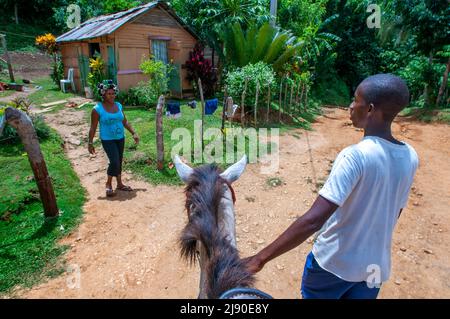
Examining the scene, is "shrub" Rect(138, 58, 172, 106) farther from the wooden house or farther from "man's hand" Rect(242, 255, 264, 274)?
"man's hand" Rect(242, 255, 264, 274)

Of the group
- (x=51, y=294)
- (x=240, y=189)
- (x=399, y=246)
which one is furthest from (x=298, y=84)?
(x=51, y=294)

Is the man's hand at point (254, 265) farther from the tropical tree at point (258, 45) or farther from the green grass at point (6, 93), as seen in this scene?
the green grass at point (6, 93)

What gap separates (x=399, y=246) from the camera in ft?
12.3

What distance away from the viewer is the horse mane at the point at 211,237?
1145 millimetres

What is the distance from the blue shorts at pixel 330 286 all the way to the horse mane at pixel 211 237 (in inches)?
21.4

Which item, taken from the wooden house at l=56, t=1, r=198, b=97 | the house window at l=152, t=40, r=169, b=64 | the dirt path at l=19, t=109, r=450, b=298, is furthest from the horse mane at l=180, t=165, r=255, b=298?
the house window at l=152, t=40, r=169, b=64

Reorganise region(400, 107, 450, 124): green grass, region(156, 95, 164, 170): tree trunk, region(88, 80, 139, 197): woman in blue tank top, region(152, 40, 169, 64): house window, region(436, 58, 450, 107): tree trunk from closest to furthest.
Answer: region(88, 80, 139, 197): woman in blue tank top
region(156, 95, 164, 170): tree trunk
region(400, 107, 450, 124): green grass
region(152, 40, 169, 64): house window
region(436, 58, 450, 107): tree trunk

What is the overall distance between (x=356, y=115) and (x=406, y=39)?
21.2 meters

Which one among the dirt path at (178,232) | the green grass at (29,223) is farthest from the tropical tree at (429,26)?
the green grass at (29,223)

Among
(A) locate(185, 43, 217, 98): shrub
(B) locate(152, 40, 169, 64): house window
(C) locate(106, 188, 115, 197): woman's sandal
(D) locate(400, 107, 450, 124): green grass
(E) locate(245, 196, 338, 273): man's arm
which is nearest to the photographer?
(E) locate(245, 196, 338, 273): man's arm

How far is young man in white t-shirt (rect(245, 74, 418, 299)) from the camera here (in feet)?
3.77

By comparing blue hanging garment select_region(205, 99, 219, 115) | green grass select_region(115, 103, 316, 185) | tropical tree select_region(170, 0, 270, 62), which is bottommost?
green grass select_region(115, 103, 316, 185)

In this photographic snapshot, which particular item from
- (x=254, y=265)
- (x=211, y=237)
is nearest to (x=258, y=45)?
(x=211, y=237)

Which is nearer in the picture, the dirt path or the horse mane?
the horse mane
